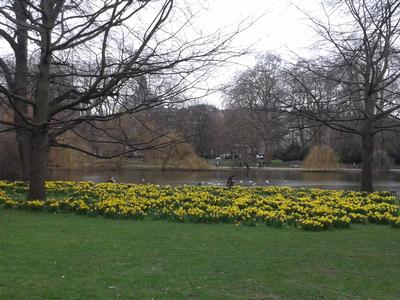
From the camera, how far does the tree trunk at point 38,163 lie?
44.0 feet

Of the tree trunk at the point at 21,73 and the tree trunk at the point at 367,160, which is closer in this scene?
the tree trunk at the point at 21,73

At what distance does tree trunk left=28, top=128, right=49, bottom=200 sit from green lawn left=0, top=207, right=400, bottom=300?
288cm

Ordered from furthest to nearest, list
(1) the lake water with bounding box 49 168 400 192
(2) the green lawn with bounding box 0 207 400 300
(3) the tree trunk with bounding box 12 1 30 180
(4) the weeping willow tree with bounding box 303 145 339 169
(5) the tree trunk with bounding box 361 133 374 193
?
(4) the weeping willow tree with bounding box 303 145 339 169 → (1) the lake water with bounding box 49 168 400 192 → (5) the tree trunk with bounding box 361 133 374 193 → (3) the tree trunk with bounding box 12 1 30 180 → (2) the green lawn with bounding box 0 207 400 300

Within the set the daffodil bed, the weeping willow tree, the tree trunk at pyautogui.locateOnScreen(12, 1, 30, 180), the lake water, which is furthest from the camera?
the weeping willow tree

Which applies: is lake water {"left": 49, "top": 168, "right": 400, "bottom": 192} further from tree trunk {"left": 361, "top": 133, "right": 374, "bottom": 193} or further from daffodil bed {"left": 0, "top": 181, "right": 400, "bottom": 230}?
daffodil bed {"left": 0, "top": 181, "right": 400, "bottom": 230}

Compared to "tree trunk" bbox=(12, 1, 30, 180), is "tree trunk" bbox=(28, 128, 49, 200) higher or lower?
lower

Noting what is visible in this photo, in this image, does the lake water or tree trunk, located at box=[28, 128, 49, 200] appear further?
the lake water

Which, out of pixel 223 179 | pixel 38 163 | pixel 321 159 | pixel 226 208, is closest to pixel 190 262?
pixel 226 208

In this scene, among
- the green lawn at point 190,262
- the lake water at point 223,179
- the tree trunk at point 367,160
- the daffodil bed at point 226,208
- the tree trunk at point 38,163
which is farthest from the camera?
the lake water at point 223,179

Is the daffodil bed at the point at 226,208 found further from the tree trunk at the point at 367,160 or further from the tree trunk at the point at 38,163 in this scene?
the tree trunk at the point at 367,160

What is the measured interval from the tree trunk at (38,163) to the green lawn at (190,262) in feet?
9.46

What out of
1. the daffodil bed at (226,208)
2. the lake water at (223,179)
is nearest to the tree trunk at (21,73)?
the daffodil bed at (226,208)

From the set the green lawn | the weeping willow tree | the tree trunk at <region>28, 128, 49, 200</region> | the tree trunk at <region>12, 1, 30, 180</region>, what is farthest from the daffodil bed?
the weeping willow tree

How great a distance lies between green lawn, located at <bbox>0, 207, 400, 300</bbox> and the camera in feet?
18.5
